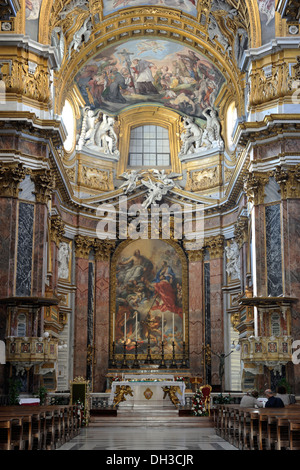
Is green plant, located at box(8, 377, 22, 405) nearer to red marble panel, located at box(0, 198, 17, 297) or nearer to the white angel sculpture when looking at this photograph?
red marble panel, located at box(0, 198, 17, 297)

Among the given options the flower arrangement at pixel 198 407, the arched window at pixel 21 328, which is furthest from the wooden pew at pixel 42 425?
the flower arrangement at pixel 198 407

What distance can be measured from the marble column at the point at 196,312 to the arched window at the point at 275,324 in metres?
8.79

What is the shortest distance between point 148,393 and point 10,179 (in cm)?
956

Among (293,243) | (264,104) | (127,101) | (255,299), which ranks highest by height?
(127,101)

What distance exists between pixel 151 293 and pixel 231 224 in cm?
515

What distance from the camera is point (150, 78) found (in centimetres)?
3266

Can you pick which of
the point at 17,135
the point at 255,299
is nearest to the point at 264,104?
the point at 255,299

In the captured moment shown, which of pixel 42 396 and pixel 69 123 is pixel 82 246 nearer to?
pixel 69 123

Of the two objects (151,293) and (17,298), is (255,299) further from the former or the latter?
(151,293)

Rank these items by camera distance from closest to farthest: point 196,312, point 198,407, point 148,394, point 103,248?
point 198,407, point 148,394, point 196,312, point 103,248

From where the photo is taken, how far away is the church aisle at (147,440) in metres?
13.1

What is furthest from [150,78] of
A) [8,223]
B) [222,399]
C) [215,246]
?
[222,399]

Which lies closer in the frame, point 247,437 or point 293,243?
point 247,437

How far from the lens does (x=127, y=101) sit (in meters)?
33.7
